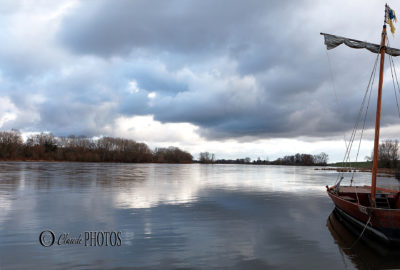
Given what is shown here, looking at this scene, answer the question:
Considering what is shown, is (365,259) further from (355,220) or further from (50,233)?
(50,233)

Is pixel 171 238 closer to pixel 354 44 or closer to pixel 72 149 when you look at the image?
pixel 354 44

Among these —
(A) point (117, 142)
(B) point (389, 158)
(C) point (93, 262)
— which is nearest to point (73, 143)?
(A) point (117, 142)

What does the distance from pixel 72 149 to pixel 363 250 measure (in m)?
173

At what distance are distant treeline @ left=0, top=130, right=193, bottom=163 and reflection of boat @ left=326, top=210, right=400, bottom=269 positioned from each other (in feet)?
508

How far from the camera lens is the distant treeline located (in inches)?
5423

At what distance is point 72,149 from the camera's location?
529 feet

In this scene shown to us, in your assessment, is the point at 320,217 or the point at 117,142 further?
the point at 117,142

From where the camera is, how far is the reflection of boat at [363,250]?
959 cm

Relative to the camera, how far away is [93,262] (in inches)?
352

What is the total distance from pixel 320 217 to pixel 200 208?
319 inches
